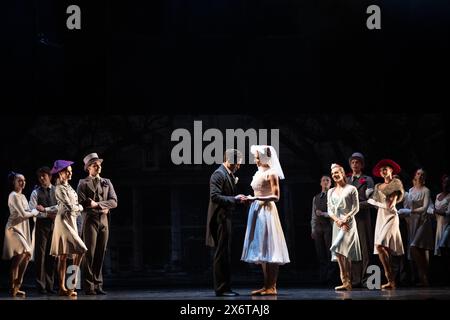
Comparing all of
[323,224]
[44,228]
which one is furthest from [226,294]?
[323,224]

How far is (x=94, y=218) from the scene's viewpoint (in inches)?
428

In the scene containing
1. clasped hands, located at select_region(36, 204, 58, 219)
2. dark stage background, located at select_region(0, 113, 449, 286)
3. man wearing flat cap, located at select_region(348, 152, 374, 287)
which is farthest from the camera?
dark stage background, located at select_region(0, 113, 449, 286)

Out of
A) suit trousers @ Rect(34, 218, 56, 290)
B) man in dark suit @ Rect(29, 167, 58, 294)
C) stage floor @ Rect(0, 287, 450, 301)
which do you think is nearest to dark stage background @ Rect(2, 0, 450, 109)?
man in dark suit @ Rect(29, 167, 58, 294)

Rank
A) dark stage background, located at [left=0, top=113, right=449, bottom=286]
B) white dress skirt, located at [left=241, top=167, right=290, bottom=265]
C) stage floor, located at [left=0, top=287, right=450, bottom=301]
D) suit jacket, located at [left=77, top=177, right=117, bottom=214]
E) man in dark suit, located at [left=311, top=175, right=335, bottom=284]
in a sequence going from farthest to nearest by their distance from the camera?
dark stage background, located at [left=0, top=113, right=449, bottom=286] < man in dark suit, located at [left=311, top=175, right=335, bottom=284] < suit jacket, located at [left=77, top=177, right=117, bottom=214] < white dress skirt, located at [left=241, top=167, right=290, bottom=265] < stage floor, located at [left=0, top=287, right=450, bottom=301]

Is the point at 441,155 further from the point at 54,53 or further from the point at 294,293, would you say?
the point at 54,53

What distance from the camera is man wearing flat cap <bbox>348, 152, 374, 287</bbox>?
11445 millimetres

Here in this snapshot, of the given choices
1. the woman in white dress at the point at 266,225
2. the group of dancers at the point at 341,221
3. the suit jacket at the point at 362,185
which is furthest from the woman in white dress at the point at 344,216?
the woman in white dress at the point at 266,225

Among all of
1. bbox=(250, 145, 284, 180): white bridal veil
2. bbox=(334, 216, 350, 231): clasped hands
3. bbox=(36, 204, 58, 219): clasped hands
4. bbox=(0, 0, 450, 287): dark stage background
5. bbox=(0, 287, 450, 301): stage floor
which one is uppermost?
bbox=(0, 0, 450, 287): dark stage background

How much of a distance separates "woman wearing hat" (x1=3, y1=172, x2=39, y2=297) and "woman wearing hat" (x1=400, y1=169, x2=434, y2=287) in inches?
177

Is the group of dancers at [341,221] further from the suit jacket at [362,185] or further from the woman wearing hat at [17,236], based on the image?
the woman wearing hat at [17,236]

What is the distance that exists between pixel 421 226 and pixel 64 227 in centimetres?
429

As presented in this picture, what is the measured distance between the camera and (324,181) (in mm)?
12883

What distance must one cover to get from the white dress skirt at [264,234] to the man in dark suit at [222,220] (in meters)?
0.25

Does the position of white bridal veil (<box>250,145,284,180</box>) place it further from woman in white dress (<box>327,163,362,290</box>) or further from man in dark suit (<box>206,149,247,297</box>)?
woman in white dress (<box>327,163,362,290</box>)
